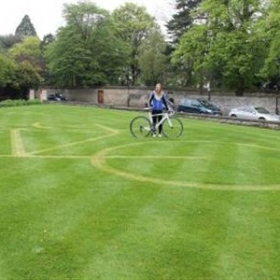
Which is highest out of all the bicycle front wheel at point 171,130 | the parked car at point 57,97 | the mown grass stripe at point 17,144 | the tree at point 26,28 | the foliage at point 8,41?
the tree at point 26,28

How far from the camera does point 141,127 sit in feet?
57.7

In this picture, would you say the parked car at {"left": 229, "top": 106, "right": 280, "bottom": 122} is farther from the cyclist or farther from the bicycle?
the cyclist

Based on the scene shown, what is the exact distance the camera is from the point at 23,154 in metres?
12.1

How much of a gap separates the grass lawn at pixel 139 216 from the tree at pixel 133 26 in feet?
186

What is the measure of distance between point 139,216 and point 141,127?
436 inches

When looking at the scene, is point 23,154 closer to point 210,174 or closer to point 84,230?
point 210,174

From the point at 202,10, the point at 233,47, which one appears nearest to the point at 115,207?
the point at 233,47

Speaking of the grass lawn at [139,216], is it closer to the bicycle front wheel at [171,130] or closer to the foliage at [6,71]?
the bicycle front wheel at [171,130]

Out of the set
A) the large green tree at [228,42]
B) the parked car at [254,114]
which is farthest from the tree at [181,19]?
the parked car at [254,114]

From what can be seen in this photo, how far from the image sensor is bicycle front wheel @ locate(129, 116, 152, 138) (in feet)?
54.7

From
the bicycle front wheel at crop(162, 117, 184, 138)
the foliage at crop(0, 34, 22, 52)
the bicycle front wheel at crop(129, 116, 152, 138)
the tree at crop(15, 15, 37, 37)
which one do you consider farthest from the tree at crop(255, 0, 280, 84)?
the tree at crop(15, 15, 37, 37)

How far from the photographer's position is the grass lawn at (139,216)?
5.02 metres

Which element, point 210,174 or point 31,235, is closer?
point 31,235

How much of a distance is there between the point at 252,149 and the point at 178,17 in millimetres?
45445
